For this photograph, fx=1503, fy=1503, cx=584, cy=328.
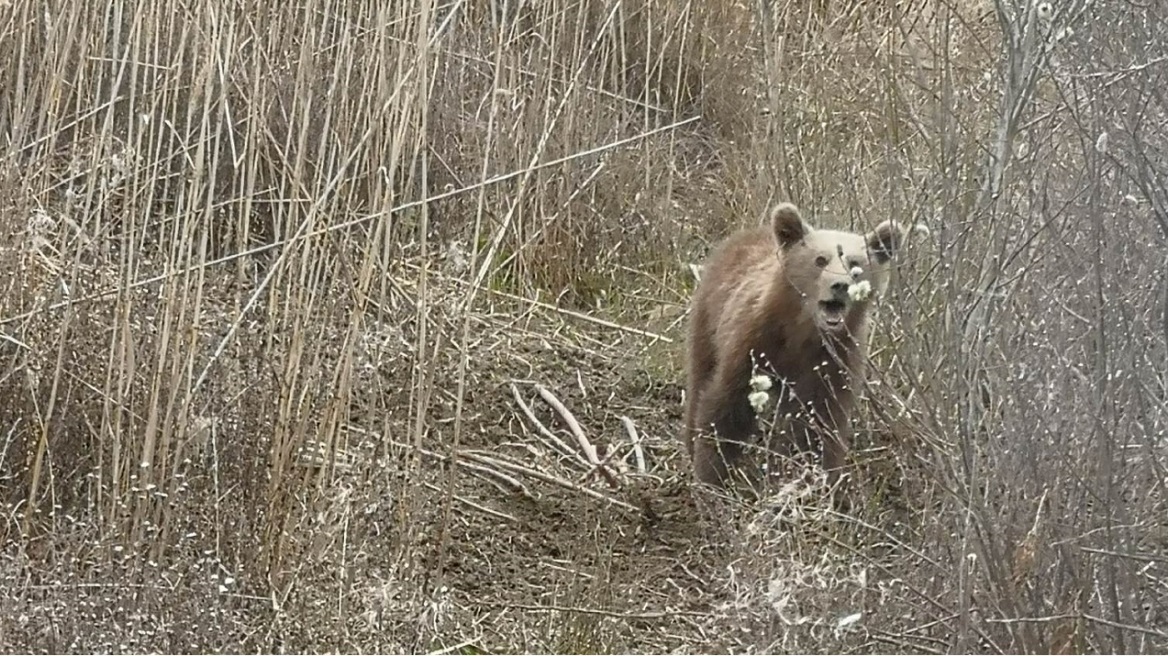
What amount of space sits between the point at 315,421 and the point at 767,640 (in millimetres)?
1171

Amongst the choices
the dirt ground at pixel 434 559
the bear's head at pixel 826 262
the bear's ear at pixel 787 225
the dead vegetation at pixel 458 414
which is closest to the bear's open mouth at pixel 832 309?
the bear's head at pixel 826 262

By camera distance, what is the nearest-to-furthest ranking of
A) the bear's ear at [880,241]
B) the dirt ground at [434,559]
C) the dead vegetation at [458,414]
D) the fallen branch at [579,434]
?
the dead vegetation at [458,414], the dirt ground at [434,559], the bear's ear at [880,241], the fallen branch at [579,434]

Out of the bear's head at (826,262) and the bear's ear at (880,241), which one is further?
the bear's head at (826,262)

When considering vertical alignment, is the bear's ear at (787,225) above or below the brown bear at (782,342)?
above

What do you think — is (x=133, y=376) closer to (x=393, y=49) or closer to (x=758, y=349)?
(x=393, y=49)

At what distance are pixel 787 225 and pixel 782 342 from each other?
14.6 inches

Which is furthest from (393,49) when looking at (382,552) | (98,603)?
(98,603)

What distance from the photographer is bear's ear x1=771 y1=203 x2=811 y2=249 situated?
4.46 metres

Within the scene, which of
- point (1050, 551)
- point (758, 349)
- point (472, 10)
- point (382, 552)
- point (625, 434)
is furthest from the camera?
point (472, 10)

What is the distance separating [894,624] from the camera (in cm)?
303

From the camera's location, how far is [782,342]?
4625 mm

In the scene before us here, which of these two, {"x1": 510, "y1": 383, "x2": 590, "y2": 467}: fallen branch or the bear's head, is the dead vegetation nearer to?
{"x1": 510, "y1": 383, "x2": 590, "y2": 467}: fallen branch

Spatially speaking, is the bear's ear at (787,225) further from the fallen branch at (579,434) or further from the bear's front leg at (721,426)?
the fallen branch at (579,434)

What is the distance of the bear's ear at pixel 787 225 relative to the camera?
446cm
